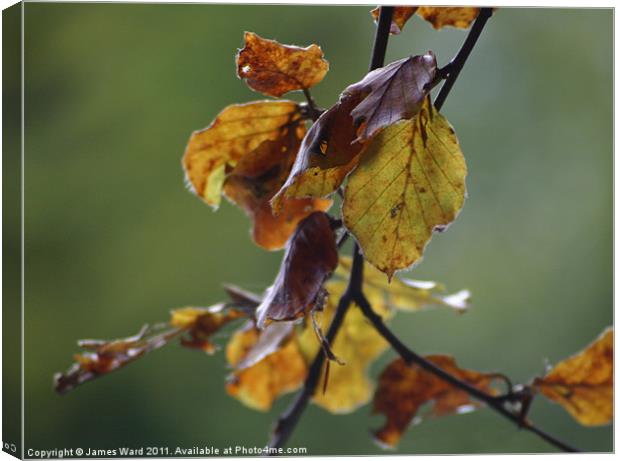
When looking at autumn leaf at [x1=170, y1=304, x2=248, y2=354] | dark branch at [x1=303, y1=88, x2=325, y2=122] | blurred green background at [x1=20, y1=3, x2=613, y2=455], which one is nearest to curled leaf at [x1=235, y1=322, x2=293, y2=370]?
autumn leaf at [x1=170, y1=304, x2=248, y2=354]

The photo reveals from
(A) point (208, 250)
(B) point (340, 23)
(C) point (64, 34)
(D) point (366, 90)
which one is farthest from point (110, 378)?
(D) point (366, 90)

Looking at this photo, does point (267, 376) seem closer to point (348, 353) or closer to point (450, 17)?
point (348, 353)

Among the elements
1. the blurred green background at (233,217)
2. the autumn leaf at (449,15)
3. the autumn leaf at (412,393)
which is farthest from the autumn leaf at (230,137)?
the blurred green background at (233,217)

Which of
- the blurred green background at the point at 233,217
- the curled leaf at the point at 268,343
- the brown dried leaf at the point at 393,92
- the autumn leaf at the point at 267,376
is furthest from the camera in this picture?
the blurred green background at the point at 233,217

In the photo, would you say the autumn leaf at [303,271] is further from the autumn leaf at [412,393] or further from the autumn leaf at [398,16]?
the autumn leaf at [412,393]

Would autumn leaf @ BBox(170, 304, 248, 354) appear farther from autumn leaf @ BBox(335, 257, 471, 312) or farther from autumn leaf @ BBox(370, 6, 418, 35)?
autumn leaf @ BBox(370, 6, 418, 35)

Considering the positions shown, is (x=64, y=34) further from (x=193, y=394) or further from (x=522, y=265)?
(x=522, y=265)

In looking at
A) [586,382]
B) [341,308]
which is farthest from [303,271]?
[586,382]
